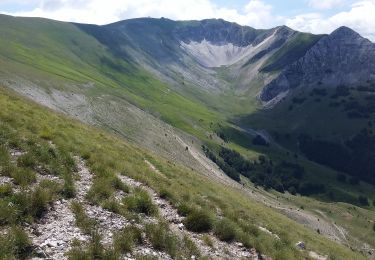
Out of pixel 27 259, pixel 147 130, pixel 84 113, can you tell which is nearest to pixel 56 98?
pixel 84 113

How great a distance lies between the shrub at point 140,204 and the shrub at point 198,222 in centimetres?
180

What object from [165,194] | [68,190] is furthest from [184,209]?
[68,190]

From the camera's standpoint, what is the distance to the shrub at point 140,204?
21.0 meters

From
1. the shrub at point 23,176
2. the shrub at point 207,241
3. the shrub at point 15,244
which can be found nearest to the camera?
the shrub at point 15,244

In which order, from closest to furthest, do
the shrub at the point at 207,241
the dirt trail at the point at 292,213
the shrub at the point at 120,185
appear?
the shrub at the point at 207,241
the shrub at the point at 120,185
the dirt trail at the point at 292,213

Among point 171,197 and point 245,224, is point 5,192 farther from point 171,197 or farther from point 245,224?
point 245,224

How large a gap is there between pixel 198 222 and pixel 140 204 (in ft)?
10.0

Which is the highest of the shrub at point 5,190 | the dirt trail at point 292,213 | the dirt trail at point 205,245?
the shrub at point 5,190

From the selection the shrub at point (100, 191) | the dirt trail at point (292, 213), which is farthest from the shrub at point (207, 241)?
the dirt trail at point (292, 213)

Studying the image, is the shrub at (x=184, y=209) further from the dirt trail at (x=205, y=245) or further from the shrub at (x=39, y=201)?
the shrub at (x=39, y=201)

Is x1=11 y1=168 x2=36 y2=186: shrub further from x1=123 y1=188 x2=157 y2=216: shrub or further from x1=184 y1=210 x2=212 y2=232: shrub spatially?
x1=184 y1=210 x2=212 y2=232: shrub

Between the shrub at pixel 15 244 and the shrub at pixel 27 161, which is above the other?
the shrub at pixel 27 161

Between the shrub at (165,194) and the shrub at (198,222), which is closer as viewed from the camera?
the shrub at (198,222)

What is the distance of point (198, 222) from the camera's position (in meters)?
21.8
